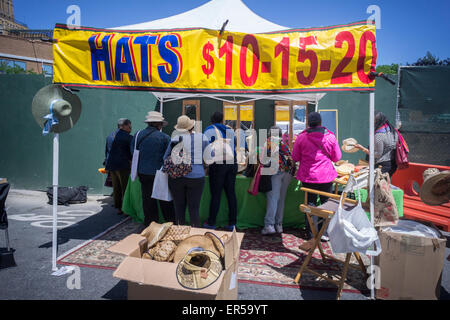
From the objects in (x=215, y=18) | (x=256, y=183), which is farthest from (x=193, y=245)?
(x=215, y=18)

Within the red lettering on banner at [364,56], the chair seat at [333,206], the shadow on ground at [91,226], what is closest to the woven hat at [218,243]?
the chair seat at [333,206]

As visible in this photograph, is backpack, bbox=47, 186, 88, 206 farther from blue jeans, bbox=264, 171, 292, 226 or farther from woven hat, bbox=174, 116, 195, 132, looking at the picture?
blue jeans, bbox=264, 171, 292, 226

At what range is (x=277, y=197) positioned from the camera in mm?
4434

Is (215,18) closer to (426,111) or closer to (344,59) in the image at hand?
(344,59)

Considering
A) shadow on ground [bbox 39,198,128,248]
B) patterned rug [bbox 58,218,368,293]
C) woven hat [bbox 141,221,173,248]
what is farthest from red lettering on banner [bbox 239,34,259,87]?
shadow on ground [bbox 39,198,128,248]

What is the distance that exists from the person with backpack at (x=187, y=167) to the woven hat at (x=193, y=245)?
124 centimetres

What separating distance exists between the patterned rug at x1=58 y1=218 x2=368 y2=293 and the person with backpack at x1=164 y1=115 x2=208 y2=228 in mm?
937

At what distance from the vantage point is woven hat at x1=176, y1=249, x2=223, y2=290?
202 cm

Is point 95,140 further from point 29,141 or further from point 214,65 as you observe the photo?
point 214,65

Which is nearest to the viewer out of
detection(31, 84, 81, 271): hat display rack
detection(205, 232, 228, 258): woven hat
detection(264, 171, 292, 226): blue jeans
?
detection(205, 232, 228, 258): woven hat

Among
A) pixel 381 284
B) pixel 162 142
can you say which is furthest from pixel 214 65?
pixel 381 284

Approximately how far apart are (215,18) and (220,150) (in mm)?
2344

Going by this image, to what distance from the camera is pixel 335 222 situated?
2549 mm

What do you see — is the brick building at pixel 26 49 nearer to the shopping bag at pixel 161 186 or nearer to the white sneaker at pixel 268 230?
the shopping bag at pixel 161 186
